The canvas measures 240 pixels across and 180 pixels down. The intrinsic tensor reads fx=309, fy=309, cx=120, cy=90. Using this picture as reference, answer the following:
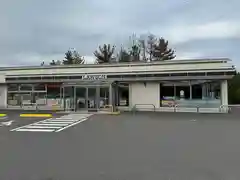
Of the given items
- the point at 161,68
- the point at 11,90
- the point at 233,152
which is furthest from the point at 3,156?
the point at 11,90

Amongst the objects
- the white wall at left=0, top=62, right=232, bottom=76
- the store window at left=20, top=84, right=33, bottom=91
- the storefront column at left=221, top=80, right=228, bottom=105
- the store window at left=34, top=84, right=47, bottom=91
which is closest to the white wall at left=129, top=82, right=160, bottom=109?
the white wall at left=0, top=62, right=232, bottom=76

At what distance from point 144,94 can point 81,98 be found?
5.72 m

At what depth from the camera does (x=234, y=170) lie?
677 centimetres

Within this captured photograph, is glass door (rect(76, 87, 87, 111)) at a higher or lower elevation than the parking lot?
higher

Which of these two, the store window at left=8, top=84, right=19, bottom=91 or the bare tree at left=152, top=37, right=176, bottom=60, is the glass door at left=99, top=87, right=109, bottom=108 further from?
the bare tree at left=152, top=37, right=176, bottom=60

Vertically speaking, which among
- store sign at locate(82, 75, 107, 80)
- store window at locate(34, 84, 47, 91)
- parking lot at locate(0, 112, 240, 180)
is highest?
store sign at locate(82, 75, 107, 80)

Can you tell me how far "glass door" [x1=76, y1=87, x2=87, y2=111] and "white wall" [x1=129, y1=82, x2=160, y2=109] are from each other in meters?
4.24

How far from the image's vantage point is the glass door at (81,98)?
2777 centimetres

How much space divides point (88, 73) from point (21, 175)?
23.3 metres

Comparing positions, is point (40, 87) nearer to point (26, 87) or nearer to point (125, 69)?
point (26, 87)

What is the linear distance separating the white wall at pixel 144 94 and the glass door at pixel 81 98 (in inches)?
167

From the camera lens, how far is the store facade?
2641 centimetres

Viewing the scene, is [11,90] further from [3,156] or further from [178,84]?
[3,156]

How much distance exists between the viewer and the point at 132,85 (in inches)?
1123
